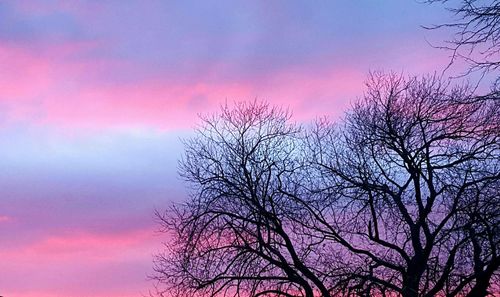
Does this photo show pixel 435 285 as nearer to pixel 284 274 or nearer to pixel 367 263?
pixel 367 263

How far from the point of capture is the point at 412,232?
20.0m

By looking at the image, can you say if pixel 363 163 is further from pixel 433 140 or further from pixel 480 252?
pixel 480 252

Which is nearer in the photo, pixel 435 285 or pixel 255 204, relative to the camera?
pixel 435 285

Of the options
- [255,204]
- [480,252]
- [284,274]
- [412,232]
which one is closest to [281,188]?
[255,204]

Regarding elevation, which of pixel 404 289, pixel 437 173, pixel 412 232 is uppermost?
pixel 437 173

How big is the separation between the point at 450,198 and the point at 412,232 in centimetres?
130

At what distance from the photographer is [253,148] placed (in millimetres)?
21062

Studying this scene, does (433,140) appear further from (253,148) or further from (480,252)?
(253,148)

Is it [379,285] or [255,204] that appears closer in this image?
[379,285]

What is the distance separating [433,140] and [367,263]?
11.6ft

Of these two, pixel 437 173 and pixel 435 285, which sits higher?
pixel 437 173

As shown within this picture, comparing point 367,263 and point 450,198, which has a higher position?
point 450,198

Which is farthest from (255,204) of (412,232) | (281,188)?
(412,232)

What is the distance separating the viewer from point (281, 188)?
20.8m
